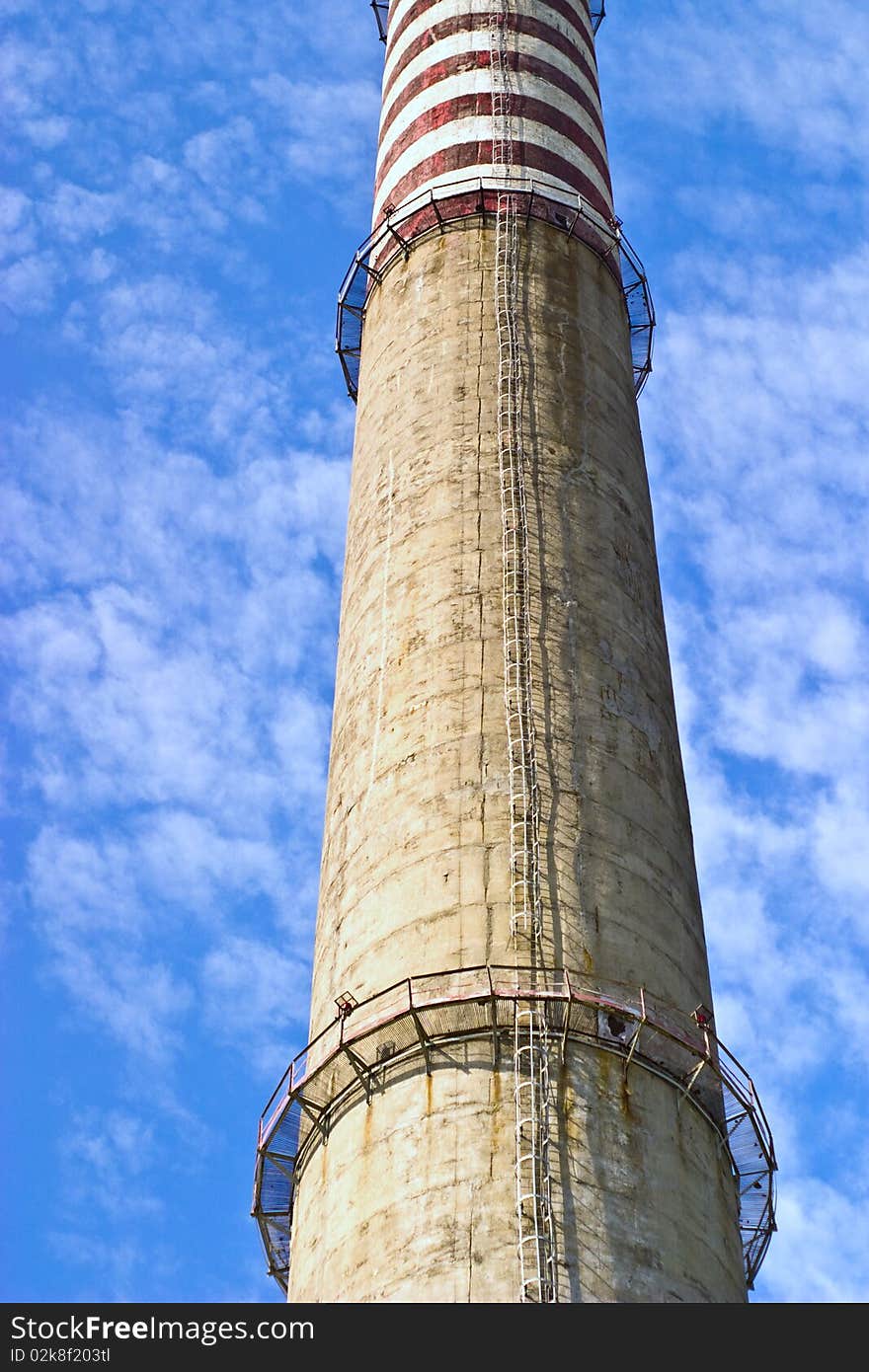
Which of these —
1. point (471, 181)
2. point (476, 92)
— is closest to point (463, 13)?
point (476, 92)

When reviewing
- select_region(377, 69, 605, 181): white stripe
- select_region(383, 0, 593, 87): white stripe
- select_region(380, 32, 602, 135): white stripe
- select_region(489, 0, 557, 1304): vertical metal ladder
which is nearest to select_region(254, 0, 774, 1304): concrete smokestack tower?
select_region(489, 0, 557, 1304): vertical metal ladder

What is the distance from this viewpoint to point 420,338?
40312mm

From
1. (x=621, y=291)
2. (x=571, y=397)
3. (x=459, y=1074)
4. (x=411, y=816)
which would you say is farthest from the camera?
(x=621, y=291)

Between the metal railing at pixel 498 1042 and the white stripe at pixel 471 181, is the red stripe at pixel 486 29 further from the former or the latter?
the metal railing at pixel 498 1042

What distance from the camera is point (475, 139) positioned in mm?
43719

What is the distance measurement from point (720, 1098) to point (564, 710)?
674cm

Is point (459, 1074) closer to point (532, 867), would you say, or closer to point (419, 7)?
point (532, 867)

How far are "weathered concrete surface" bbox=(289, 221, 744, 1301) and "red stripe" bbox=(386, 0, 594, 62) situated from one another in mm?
9053

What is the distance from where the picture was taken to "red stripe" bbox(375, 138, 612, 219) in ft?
142

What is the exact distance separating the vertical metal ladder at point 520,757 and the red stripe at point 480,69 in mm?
1335

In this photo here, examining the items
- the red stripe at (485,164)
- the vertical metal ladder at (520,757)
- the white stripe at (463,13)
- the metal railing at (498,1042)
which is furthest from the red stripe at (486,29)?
the metal railing at (498,1042)
